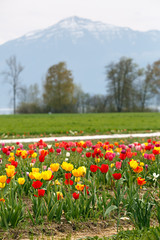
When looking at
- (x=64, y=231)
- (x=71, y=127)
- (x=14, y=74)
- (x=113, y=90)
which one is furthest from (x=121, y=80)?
(x=64, y=231)

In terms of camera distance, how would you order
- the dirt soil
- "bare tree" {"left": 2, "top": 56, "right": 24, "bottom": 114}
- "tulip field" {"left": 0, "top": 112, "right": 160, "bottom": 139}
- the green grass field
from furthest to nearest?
"bare tree" {"left": 2, "top": 56, "right": 24, "bottom": 114}
the green grass field
"tulip field" {"left": 0, "top": 112, "right": 160, "bottom": 139}
the dirt soil

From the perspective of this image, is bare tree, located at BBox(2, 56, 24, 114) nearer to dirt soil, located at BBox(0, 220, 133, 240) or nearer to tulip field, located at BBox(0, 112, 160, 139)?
tulip field, located at BBox(0, 112, 160, 139)

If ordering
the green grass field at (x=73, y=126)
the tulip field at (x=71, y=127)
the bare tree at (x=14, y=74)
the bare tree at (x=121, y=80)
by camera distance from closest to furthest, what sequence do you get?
the tulip field at (x=71, y=127) < the green grass field at (x=73, y=126) < the bare tree at (x=14, y=74) < the bare tree at (x=121, y=80)

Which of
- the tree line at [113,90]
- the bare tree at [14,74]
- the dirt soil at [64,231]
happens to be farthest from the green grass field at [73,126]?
the tree line at [113,90]

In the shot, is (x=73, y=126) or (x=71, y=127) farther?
(x=73, y=126)

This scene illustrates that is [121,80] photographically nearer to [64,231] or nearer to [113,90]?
[113,90]

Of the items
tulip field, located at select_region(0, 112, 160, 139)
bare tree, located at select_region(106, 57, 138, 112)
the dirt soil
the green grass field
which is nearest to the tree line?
bare tree, located at select_region(106, 57, 138, 112)

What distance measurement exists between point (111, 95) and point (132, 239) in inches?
2134

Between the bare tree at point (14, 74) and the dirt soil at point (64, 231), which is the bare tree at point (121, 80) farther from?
the dirt soil at point (64, 231)

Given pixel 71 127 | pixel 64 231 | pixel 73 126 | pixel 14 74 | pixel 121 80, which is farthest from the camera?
pixel 121 80

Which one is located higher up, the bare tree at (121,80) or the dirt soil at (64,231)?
the bare tree at (121,80)

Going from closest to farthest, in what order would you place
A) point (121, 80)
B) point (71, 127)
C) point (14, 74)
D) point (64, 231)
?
point (64, 231) → point (71, 127) → point (14, 74) → point (121, 80)

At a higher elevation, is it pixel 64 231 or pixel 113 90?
pixel 113 90

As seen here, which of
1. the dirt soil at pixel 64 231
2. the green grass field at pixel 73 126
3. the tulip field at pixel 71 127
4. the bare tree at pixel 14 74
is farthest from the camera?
the bare tree at pixel 14 74
